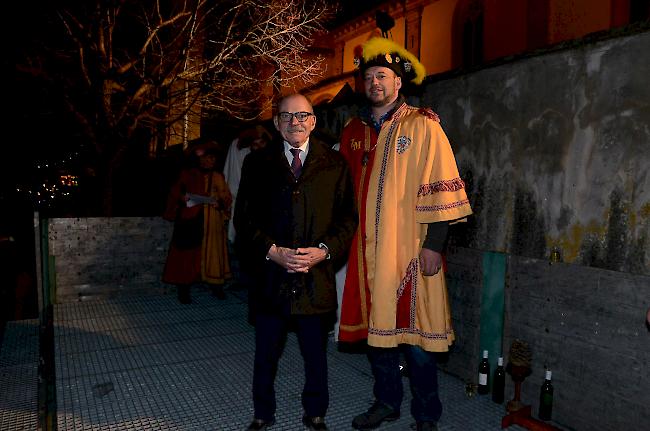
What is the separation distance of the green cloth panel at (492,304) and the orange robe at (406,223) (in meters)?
0.77

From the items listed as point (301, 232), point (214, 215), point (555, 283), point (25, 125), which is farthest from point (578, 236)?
point (25, 125)

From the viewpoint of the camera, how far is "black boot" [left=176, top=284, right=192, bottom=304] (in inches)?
261

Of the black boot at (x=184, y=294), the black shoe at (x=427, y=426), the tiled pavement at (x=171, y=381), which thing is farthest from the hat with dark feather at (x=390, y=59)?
the black boot at (x=184, y=294)

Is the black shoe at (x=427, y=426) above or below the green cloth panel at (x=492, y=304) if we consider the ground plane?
below

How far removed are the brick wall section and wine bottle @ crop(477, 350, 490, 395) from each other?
15.9ft

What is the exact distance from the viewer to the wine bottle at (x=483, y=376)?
379cm

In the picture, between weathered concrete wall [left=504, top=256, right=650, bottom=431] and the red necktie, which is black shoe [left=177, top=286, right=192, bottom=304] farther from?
weathered concrete wall [left=504, top=256, right=650, bottom=431]

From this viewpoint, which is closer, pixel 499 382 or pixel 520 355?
pixel 520 355

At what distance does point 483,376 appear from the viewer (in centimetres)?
380

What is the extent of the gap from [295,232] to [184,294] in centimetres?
413

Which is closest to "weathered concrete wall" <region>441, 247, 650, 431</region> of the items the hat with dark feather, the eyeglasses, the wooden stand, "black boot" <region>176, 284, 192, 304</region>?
the wooden stand

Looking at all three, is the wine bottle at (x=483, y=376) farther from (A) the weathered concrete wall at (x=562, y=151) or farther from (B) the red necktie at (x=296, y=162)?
(B) the red necktie at (x=296, y=162)

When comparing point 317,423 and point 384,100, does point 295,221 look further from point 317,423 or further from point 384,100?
point 317,423

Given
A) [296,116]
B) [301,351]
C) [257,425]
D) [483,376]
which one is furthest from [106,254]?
[483,376]
